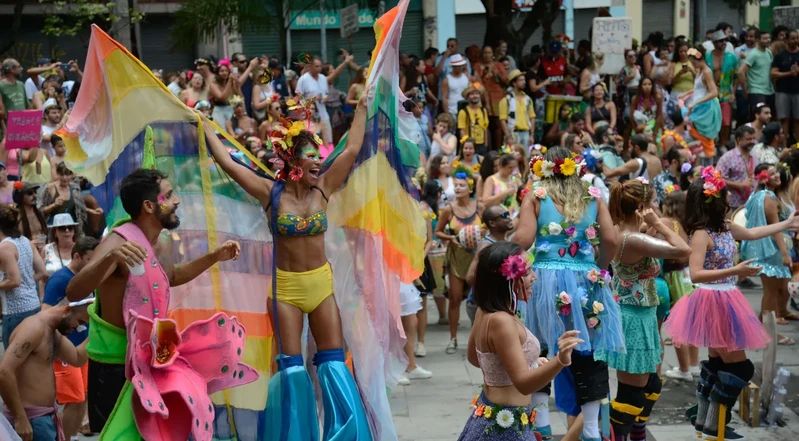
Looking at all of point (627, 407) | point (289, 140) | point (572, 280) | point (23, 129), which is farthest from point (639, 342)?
point (23, 129)

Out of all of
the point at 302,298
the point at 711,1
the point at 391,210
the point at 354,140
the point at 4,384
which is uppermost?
the point at 711,1

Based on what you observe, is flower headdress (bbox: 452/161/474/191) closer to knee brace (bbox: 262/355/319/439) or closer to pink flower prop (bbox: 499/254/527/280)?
knee brace (bbox: 262/355/319/439)

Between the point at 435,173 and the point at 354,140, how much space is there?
504 centimetres

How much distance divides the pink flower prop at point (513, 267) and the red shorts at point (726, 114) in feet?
41.4

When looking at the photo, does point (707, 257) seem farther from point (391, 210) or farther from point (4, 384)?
point (4, 384)

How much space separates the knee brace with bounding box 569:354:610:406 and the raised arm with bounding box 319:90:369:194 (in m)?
Answer: 1.82

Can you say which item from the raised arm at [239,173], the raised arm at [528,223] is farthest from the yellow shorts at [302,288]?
the raised arm at [528,223]

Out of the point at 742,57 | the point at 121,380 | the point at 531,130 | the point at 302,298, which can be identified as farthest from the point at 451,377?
the point at 742,57

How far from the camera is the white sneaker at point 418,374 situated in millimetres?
8500

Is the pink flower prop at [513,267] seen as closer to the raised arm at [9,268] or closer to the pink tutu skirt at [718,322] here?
the pink tutu skirt at [718,322]

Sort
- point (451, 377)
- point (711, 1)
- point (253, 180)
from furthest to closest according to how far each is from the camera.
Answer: point (711, 1) → point (451, 377) → point (253, 180)

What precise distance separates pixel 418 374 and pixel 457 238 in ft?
4.92

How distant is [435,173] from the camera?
35.8 ft

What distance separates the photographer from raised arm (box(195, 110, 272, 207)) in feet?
19.0
